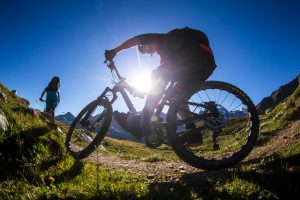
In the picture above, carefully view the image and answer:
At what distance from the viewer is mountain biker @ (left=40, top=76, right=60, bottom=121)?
18953 mm

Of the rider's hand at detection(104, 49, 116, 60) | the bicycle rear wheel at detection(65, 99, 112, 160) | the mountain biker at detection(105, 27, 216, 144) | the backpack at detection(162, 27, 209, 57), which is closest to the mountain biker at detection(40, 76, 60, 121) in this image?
the bicycle rear wheel at detection(65, 99, 112, 160)

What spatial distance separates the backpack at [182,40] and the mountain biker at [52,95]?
13.7 meters

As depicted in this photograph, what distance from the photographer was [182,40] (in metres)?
6.82

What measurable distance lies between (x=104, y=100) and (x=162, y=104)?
7.38ft

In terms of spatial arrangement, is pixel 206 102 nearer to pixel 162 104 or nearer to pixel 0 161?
pixel 162 104

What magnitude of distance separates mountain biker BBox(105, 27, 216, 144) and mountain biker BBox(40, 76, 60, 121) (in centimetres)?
1279

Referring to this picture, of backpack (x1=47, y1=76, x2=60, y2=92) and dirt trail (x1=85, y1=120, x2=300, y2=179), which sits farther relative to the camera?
backpack (x1=47, y1=76, x2=60, y2=92)

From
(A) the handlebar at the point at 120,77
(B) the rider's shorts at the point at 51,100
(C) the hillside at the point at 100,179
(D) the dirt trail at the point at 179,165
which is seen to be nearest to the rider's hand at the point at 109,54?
(A) the handlebar at the point at 120,77

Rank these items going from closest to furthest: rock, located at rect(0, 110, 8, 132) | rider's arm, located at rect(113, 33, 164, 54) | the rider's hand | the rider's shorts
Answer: rock, located at rect(0, 110, 8, 132) < rider's arm, located at rect(113, 33, 164, 54) < the rider's hand < the rider's shorts

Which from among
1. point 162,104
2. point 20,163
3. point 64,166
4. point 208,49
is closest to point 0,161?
point 20,163

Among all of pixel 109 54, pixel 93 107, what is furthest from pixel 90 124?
pixel 109 54

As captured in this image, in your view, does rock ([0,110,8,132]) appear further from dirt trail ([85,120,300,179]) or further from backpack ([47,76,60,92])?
backpack ([47,76,60,92])

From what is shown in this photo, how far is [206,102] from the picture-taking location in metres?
6.93

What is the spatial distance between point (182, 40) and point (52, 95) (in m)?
14.1
